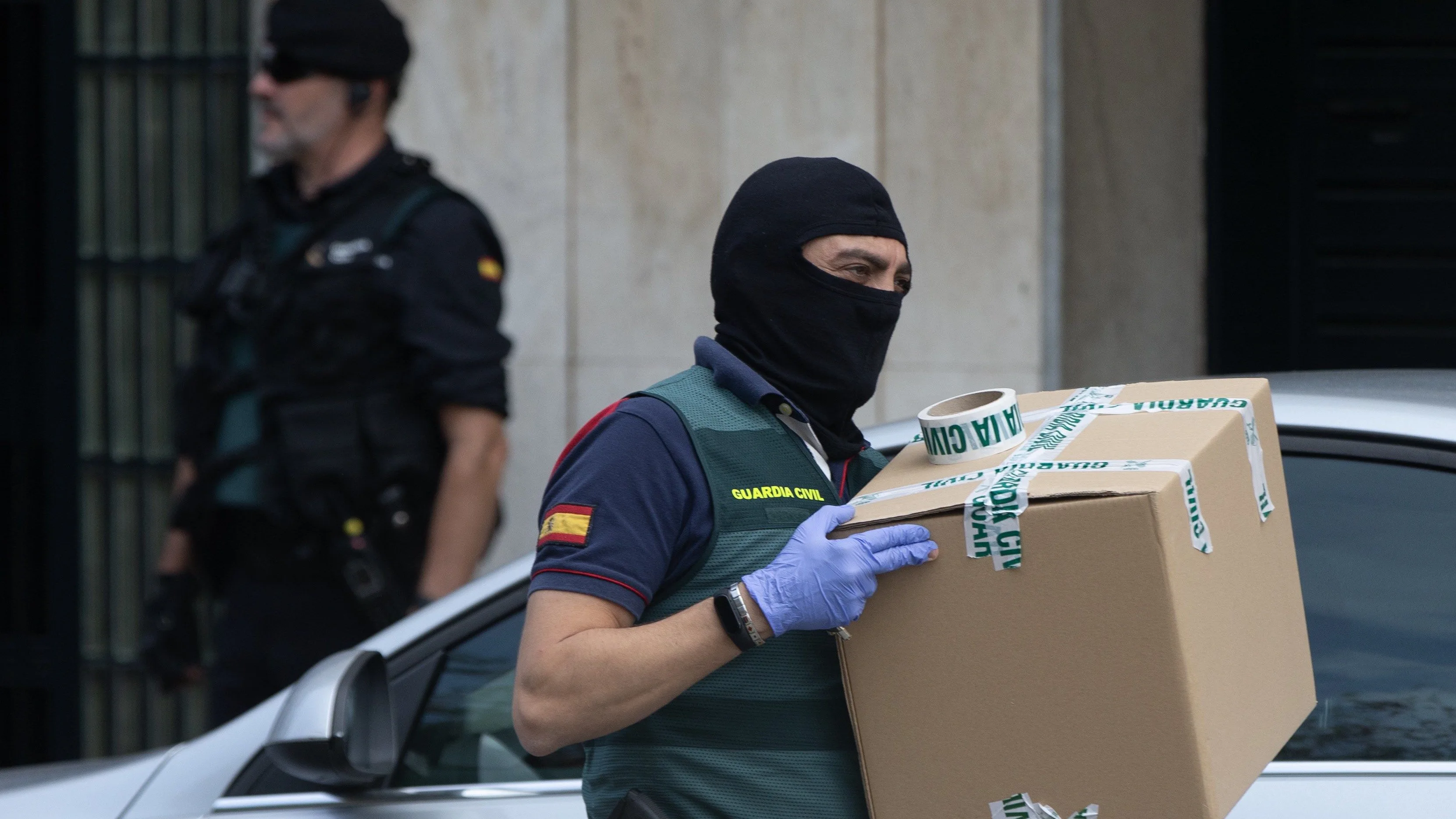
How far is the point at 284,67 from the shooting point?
3627 mm

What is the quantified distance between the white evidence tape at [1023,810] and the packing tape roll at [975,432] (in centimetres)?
Result: 35

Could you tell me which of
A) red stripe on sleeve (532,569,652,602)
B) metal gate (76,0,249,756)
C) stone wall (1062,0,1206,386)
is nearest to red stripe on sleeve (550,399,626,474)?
red stripe on sleeve (532,569,652,602)

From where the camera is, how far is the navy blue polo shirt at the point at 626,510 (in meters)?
1.66

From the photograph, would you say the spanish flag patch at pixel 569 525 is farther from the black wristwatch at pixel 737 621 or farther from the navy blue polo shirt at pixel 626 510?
the black wristwatch at pixel 737 621

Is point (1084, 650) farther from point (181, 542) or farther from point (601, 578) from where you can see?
point (181, 542)

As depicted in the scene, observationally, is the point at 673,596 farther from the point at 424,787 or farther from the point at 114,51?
the point at 114,51

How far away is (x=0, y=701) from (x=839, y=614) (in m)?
4.78

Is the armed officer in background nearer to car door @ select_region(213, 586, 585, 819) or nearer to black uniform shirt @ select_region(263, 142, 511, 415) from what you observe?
black uniform shirt @ select_region(263, 142, 511, 415)

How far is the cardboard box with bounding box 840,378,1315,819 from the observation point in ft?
5.06

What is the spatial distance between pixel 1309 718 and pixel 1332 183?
12.5ft

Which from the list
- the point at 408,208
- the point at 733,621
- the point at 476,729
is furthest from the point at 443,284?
the point at 733,621

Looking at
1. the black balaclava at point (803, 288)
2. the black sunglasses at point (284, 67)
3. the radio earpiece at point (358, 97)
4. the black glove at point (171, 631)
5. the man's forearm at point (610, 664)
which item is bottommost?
the black glove at point (171, 631)

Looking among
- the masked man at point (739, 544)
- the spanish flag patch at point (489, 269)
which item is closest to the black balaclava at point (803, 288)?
the masked man at point (739, 544)

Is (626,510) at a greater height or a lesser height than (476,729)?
greater
